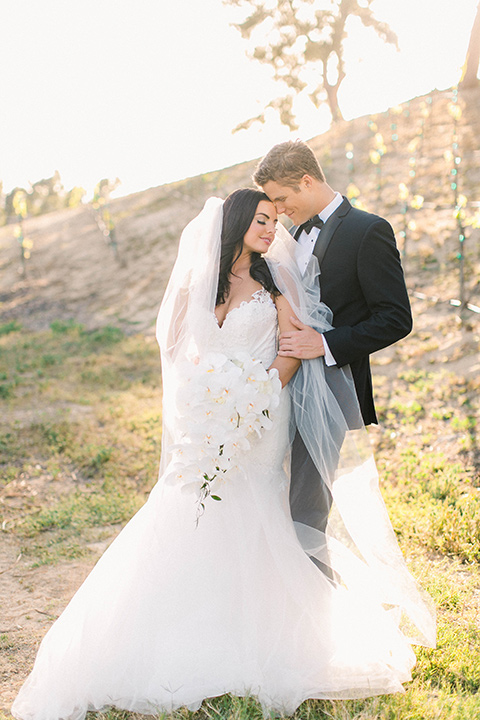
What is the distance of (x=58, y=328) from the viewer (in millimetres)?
12164

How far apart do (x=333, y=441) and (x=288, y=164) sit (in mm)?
1387

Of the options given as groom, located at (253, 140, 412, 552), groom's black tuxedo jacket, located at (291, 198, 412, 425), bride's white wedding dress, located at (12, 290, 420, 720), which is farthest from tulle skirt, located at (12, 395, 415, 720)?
groom's black tuxedo jacket, located at (291, 198, 412, 425)

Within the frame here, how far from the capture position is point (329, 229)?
3.07m

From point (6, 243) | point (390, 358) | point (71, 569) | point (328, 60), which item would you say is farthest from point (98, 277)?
point (328, 60)

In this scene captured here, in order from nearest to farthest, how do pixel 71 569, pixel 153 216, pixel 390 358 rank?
pixel 71 569 < pixel 390 358 < pixel 153 216

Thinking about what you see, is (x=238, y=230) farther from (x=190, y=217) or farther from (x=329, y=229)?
(x=190, y=217)

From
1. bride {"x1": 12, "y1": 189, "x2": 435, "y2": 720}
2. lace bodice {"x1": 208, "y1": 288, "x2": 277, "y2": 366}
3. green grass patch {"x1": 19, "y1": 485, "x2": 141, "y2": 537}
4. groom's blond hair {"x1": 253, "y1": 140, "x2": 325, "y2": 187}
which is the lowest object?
green grass patch {"x1": 19, "y1": 485, "x2": 141, "y2": 537}

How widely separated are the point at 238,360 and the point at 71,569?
253 cm

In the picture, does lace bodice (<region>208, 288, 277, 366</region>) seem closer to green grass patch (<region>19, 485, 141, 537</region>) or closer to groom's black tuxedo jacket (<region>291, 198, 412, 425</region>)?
groom's black tuxedo jacket (<region>291, 198, 412, 425</region>)

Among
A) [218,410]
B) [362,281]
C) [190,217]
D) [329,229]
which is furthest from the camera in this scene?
[190,217]

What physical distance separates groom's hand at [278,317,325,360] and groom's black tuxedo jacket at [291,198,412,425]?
0.05 m

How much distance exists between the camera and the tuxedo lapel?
3.05 metres

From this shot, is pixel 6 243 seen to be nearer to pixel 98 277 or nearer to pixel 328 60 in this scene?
pixel 98 277

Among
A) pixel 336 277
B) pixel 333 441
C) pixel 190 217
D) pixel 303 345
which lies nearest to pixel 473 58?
pixel 190 217
